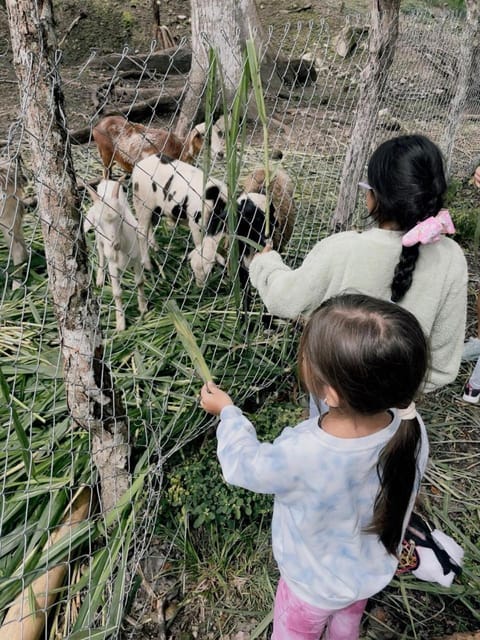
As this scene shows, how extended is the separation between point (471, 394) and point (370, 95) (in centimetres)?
208

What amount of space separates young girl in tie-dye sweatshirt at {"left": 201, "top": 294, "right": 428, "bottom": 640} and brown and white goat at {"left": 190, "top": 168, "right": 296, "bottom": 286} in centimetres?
156

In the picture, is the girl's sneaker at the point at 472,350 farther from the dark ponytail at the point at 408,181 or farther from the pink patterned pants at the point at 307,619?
the pink patterned pants at the point at 307,619

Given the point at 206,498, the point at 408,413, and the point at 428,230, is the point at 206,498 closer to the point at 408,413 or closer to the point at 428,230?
the point at 408,413

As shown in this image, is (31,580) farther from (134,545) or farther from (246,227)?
(246,227)

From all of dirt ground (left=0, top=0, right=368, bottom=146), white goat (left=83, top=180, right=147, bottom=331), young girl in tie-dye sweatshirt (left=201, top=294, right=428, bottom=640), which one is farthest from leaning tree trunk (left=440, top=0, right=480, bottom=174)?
young girl in tie-dye sweatshirt (left=201, top=294, right=428, bottom=640)

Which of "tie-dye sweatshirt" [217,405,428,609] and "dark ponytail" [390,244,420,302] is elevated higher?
"dark ponytail" [390,244,420,302]

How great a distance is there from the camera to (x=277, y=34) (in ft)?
44.3

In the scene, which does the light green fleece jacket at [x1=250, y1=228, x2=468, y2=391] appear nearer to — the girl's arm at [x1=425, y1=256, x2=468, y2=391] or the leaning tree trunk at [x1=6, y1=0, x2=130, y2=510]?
the girl's arm at [x1=425, y1=256, x2=468, y2=391]

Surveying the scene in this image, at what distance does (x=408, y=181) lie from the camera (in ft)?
5.48

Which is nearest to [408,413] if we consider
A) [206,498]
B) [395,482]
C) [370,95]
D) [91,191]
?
[395,482]

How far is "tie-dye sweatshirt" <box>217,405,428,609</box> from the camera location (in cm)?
133

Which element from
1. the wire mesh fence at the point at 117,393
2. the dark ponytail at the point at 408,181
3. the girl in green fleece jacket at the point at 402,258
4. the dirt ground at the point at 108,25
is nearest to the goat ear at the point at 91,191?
the wire mesh fence at the point at 117,393

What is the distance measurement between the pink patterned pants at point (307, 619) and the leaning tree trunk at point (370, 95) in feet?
8.53

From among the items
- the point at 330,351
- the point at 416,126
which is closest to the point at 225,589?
the point at 330,351
